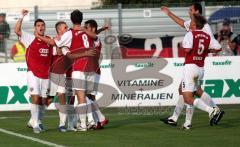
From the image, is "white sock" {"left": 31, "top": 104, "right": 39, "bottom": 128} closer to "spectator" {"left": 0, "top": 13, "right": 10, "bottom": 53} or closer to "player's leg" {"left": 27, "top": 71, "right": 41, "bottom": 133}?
"player's leg" {"left": 27, "top": 71, "right": 41, "bottom": 133}

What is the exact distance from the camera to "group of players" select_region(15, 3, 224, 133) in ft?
58.1

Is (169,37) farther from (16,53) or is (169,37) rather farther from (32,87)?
(32,87)

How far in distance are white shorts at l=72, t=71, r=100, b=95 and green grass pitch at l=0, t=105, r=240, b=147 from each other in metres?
0.89

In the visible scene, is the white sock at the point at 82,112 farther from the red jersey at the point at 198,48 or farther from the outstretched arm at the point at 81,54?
the red jersey at the point at 198,48

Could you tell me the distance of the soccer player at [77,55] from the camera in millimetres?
17516

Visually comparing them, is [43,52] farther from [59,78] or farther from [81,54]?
[59,78]

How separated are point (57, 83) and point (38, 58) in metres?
0.93

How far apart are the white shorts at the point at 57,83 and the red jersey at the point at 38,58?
0.46 meters

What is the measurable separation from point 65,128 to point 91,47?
5.62 feet

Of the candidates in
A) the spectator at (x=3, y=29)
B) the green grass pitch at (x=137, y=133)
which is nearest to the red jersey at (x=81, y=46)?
the green grass pitch at (x=137, y=133)

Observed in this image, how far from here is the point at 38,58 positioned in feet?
58.8

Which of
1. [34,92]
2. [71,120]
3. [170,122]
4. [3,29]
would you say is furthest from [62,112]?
[3,29]

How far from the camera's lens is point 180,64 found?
2480 cm

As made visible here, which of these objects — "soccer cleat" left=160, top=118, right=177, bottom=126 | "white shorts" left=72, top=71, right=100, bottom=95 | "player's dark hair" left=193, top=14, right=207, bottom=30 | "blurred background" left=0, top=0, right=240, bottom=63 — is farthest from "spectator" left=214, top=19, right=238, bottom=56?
"white shorts" left=72, top=71, right=100, bottom=95
